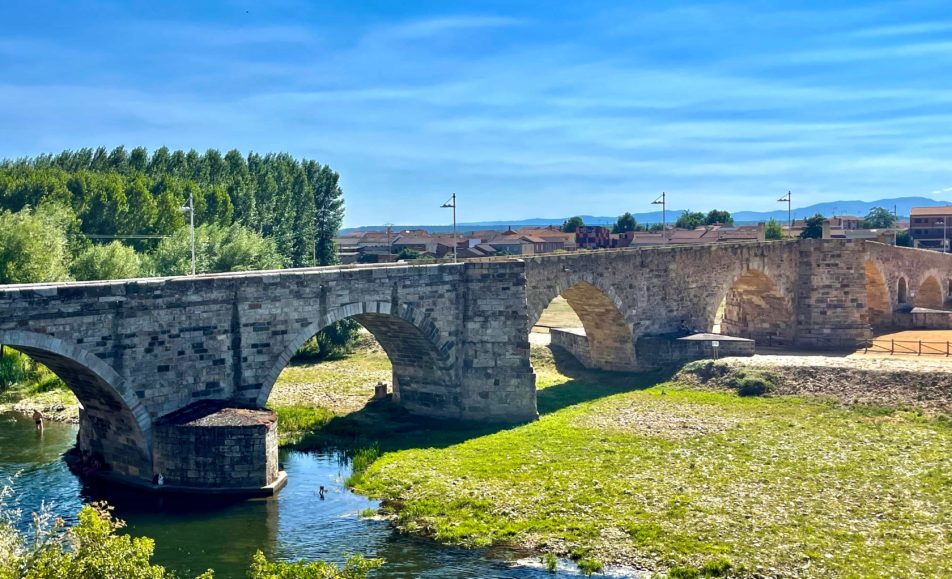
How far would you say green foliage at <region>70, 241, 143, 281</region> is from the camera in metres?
45.6

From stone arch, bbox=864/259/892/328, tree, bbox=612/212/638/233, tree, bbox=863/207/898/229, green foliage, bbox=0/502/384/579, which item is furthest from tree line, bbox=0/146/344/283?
tree, bbox=863/207/898/229

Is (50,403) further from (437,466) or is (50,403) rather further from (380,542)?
(380,542)

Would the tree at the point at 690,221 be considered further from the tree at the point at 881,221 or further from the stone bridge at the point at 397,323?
the stone bridge at the point at 397,323

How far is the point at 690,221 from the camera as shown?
149 m

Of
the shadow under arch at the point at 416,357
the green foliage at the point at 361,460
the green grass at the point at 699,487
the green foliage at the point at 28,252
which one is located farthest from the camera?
the green foliage at the point at 28,252

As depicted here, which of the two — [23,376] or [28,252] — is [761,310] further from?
[23,376]

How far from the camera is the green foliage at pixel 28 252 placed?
42.1 metres

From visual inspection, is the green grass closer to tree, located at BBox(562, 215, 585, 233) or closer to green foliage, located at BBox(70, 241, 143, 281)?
green foliage, located at BBox(70, 241, 143, 281)

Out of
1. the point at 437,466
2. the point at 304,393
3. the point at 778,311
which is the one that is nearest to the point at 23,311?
the point at 437,466

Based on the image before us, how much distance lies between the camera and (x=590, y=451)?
3116cm

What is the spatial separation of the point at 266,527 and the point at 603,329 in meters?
26.3

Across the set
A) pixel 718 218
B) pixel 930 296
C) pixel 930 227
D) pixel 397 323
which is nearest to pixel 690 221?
pixel 718 218

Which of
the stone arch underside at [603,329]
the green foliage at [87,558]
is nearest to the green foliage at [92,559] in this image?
the green foliage at [87,558]

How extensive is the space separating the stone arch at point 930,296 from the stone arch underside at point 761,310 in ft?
99.0
